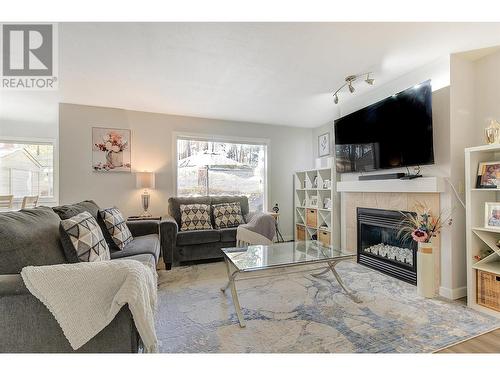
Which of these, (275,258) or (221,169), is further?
(221,169)

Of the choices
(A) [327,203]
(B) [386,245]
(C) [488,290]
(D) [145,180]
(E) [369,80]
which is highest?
(E) [369,80]

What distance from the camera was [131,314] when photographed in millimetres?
1018

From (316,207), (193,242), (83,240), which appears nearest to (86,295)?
(83,240)

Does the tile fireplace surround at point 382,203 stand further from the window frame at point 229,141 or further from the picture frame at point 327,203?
the window frame at point 229,141

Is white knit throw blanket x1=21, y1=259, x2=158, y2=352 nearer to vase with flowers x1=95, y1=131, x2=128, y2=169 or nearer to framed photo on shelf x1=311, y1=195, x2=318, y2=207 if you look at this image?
vase with flowers x1=95, y1=131, x2=128, y2=169

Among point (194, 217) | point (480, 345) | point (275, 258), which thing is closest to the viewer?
point (480, 345)

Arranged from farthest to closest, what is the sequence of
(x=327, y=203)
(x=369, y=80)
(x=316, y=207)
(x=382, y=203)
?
(x=316, y=207), (x=327, y=203), (x=382, y=203), (x=369, y=80)

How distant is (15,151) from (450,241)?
6.82 metres

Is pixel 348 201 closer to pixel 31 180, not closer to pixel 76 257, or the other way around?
pixel 76 257

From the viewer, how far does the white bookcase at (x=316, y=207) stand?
145 inches

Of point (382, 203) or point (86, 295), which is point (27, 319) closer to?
point (86, 295)

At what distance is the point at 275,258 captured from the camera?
213 cm

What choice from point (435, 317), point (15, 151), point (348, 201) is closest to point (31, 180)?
point (15, 151)

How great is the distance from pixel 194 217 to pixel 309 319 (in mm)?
2147
